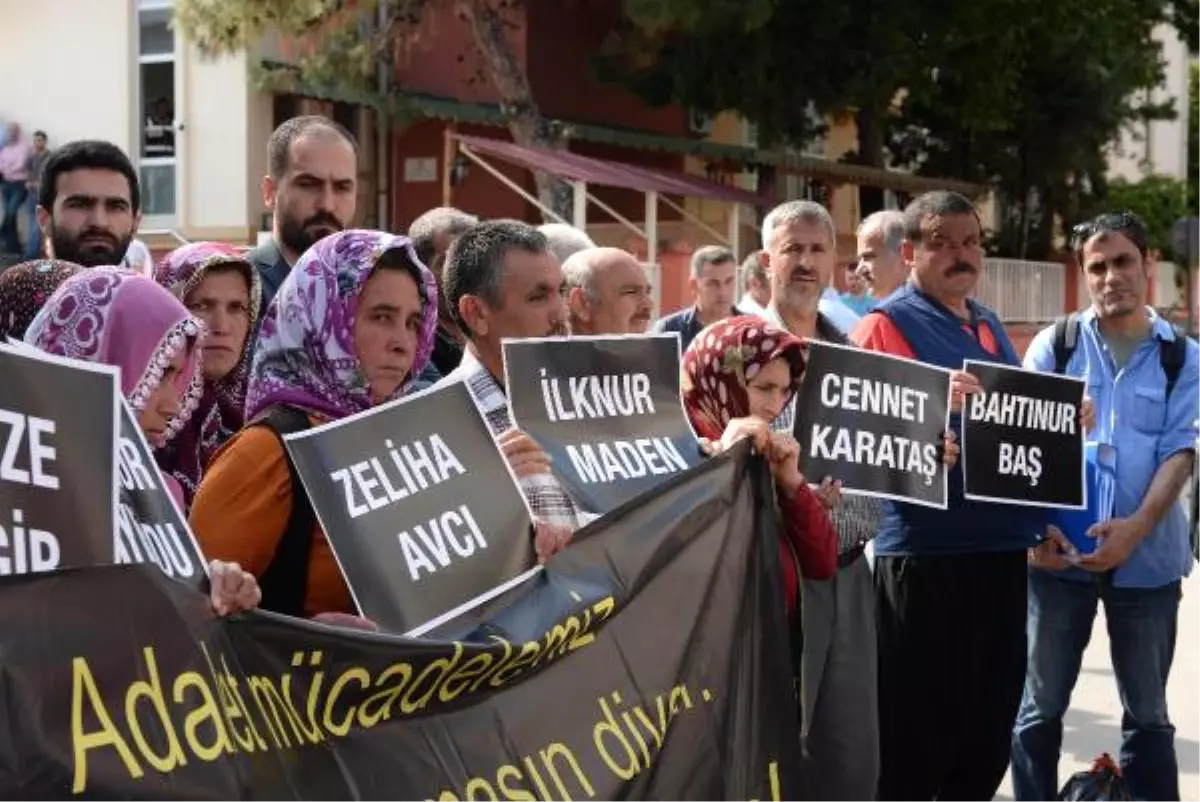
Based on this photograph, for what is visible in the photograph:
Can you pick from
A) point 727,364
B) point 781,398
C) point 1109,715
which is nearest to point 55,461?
point 727,364

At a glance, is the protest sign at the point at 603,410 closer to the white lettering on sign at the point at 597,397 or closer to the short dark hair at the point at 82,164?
the white lettering on sign at the point at 597,397

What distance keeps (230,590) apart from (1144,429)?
3.93 m

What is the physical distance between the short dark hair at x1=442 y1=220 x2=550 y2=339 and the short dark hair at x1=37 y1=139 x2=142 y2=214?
4.27ft

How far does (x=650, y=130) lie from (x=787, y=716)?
27421 millimetres

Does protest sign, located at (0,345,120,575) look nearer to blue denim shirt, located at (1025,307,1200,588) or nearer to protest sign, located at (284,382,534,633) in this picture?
protest sign, located at (284,382,534,633)

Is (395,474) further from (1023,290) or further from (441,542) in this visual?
(1023,290)

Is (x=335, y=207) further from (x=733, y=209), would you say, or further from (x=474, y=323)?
→ (x=733, y=209)

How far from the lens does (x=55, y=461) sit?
10.2 feet

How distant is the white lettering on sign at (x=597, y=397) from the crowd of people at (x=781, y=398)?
0.12 meters

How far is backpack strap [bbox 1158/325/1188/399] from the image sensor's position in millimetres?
6414

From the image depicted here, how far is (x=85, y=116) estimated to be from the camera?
26.5 metres

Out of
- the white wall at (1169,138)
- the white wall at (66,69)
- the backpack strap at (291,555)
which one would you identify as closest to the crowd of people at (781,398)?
the backpack strap at (291,555)

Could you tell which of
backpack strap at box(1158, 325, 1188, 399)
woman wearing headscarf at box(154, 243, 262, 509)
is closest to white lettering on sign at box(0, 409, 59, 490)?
woman wearing headscarf at box(154, 243, 262, 509)

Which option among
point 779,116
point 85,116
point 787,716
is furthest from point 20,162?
point 787,716
